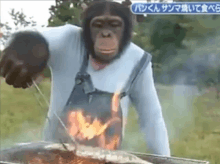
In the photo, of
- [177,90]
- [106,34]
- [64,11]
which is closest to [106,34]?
[106,34]

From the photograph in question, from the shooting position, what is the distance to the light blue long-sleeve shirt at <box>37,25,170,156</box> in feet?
7.02

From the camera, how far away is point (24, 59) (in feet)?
6.19

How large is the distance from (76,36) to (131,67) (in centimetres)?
35

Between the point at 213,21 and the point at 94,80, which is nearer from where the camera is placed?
the point at 94,80

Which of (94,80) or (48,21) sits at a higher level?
(48,21)

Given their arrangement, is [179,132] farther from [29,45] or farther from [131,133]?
[29,45]

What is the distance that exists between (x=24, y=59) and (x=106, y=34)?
43cm

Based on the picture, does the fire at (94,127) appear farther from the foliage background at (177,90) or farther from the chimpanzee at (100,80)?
the foliage background at (177,90)

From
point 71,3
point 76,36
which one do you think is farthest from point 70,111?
point 71,3

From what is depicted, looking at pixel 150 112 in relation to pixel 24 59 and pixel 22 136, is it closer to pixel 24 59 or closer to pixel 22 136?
pixel 24 59

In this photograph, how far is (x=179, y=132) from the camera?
10.7ft

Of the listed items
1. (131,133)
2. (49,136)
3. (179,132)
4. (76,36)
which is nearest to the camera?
(76,36)

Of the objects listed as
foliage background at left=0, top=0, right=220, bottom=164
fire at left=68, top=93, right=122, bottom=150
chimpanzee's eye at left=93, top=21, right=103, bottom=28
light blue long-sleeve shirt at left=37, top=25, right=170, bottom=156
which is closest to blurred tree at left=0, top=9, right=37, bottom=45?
foliage background at left=0, top=0, right=220, bottom=164

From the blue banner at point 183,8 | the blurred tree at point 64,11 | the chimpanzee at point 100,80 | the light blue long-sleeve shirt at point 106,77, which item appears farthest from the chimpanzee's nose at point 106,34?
the blue banner at point 183,8
